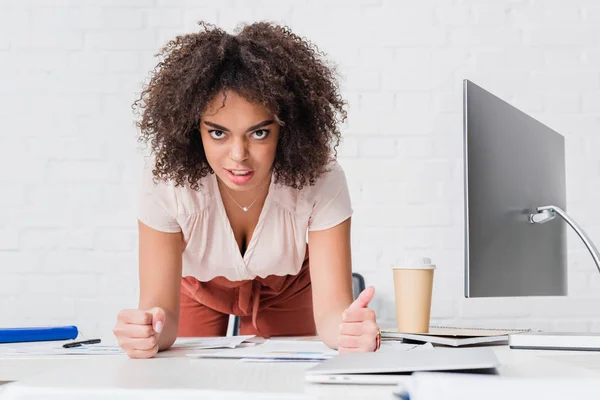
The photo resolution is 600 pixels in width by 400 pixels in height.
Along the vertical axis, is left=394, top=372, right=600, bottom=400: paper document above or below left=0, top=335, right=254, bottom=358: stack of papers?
above

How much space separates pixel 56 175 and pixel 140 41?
51 centimetres

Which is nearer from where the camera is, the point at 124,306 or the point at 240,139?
the point at 240,139

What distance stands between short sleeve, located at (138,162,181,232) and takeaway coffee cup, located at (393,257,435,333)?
0.42m

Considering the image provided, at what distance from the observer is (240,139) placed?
1140mm

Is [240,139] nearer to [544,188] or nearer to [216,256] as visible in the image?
[216,256]

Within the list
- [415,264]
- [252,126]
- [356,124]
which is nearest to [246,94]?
[252,126]

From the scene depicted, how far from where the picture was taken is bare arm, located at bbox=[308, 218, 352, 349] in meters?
1.25

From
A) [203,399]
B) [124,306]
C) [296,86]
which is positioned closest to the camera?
[203,399]

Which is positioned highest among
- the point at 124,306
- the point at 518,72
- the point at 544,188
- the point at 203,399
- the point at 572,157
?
the point at 518,72

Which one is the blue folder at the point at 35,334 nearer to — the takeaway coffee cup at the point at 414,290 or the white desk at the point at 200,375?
the white desk at the point at 200,375

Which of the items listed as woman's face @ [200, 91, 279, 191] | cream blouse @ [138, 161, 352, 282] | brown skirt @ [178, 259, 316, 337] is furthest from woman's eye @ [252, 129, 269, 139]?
brown skirt @ [178, 259, 316, 337]

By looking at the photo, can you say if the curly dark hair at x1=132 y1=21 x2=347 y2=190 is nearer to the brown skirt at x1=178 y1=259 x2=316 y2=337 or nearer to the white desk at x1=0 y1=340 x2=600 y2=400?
the brown skirt at x1=178 y1=259 x2=316 y2=337

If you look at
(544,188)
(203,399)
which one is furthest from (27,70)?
(203,399)

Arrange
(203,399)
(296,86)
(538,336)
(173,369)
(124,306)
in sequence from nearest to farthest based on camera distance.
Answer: (203,399) → (173,369) → (538,336) → (296,86) → (124,306)
